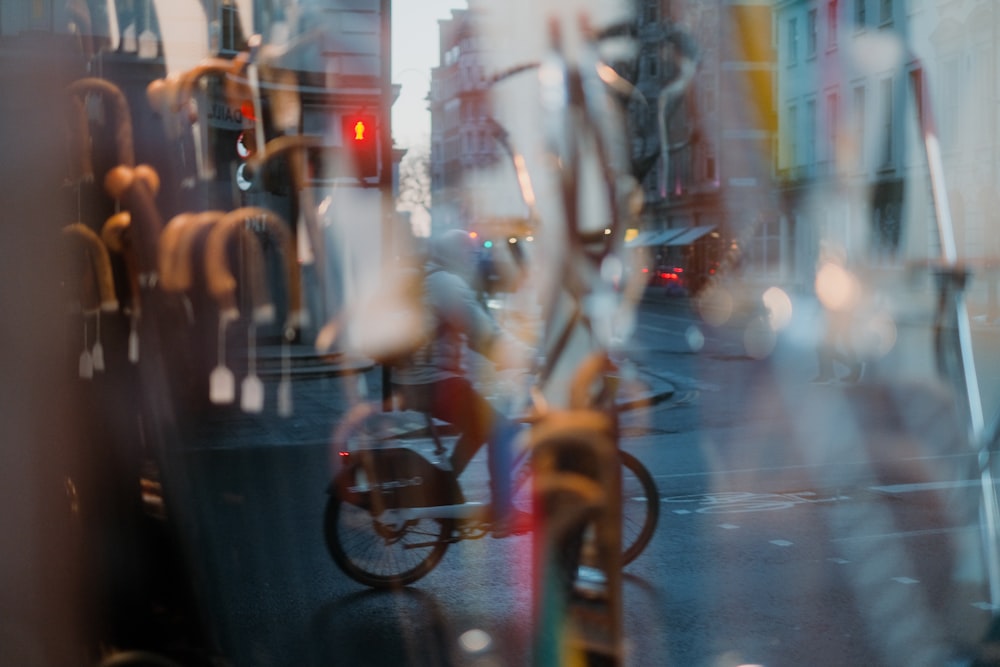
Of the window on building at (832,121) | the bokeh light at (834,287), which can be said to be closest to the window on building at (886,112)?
the window on building at (832,121)

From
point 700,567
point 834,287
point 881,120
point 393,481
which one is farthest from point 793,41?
point 881,120

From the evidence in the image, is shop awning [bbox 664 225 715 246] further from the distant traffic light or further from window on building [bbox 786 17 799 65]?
window on building [bbox 786 17 799 65]

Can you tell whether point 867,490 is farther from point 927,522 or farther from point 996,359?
point 996,359

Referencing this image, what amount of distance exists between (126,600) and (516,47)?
6.00 ft

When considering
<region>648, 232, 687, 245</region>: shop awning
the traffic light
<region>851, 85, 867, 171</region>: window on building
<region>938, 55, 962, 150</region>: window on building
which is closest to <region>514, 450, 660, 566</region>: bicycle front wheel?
the traffic light

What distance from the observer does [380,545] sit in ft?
18.8

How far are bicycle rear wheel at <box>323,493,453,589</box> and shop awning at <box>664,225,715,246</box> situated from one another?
24.0 meters

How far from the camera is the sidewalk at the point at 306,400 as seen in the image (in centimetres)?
1086

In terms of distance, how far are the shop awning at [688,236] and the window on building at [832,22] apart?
65.3 ft

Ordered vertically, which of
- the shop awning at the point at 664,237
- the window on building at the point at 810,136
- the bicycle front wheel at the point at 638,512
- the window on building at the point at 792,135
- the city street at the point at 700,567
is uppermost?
the window on building at the point at 810,136

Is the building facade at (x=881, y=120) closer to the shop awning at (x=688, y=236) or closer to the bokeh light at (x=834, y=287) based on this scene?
the bokeh light at (x=834, y=287)

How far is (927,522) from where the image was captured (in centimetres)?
681

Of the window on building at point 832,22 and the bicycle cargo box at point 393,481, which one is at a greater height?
the window on building at point 832,22

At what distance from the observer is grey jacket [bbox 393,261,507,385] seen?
18.3 feet
